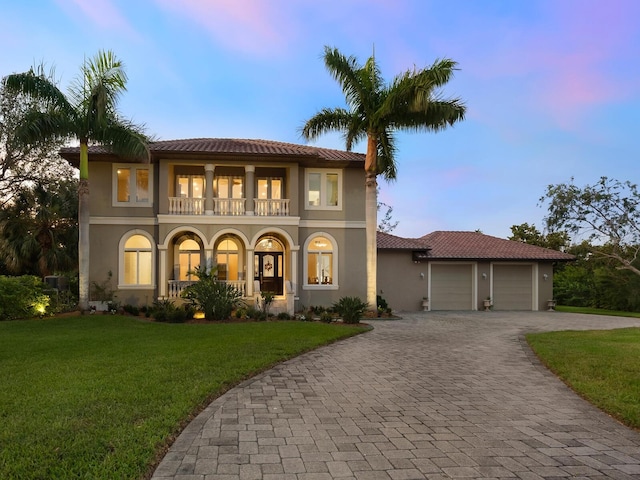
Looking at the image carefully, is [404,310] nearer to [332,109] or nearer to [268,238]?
[268,238]

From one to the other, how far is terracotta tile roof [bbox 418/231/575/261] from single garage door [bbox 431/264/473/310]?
0.73 m

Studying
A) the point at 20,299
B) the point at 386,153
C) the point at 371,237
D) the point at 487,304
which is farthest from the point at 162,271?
the point at 487,304

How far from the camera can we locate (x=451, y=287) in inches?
870

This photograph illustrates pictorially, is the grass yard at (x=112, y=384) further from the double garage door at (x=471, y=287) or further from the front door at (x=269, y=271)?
the double garage door at (x=471, y=287)

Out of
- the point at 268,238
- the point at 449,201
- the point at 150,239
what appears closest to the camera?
the point at 150,239

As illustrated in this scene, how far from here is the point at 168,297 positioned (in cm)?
1755

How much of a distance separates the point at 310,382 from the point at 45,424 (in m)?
3.82

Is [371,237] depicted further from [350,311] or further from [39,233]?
[39,233]

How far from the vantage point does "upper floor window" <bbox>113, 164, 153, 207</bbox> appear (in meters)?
18.4

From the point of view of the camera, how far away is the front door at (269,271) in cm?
1991

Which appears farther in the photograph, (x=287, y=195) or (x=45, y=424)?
(x=287, y=195)

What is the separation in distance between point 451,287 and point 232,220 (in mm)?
11996

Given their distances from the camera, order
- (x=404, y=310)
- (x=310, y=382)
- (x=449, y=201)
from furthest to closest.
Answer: (x=449, y=201) < (x=404, y=310) < (x=310, y=382)

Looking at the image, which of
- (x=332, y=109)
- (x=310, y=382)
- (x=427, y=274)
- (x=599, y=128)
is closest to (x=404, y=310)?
(x=427, y=274)
